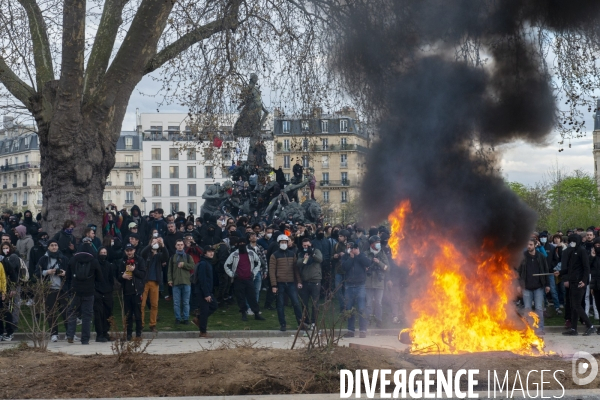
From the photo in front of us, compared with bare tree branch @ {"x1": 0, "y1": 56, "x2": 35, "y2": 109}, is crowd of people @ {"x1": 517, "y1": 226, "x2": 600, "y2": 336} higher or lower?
lower

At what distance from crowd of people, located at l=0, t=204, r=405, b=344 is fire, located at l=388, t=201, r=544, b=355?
1.61 meters

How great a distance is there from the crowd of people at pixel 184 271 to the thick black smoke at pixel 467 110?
7.74 ft

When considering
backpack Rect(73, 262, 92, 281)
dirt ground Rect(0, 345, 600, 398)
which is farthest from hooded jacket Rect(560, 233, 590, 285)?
backpack Rect(73, 262, 92, 281)

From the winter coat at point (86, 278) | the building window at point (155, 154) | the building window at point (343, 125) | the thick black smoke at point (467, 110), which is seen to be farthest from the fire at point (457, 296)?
the building window at point (155, 154)

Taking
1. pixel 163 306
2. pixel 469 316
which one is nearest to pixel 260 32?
pixel 163 306

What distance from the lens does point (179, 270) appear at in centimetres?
1491

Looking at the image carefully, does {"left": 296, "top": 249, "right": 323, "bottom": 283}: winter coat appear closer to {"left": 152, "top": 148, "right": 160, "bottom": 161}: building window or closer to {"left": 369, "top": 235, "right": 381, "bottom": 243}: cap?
{"left": 369, "top": 235, "right": 381, "bottom": 243}: cap

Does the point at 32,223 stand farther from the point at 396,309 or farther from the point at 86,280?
the point at 396,309

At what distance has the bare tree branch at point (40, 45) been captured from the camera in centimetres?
1698

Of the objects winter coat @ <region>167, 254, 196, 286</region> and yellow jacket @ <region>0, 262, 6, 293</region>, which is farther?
winter coat @ <region>167, 254, 196, 286</region>

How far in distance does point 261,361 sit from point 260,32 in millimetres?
9790

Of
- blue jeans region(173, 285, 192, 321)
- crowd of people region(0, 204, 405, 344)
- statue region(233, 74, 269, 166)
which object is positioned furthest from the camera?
statue region(233, 74, 269, 166)

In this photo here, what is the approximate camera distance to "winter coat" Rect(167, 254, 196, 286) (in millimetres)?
14867

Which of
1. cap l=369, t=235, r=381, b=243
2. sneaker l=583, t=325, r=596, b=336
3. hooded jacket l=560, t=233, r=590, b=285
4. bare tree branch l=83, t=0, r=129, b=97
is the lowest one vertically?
sneaker l=583, t=325, r=596, b=336
